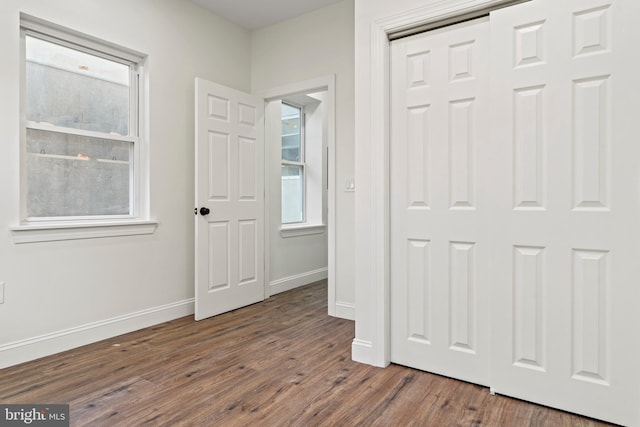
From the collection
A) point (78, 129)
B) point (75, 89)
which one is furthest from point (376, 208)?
point (75, 89)

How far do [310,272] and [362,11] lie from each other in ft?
10.4

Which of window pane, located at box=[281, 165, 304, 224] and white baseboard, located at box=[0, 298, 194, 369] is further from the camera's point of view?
window pane, located at box=[281, 165, 304, 224]

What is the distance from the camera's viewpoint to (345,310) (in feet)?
11.2

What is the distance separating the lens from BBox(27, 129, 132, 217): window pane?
2539 millimetres

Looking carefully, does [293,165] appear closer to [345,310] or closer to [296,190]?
[296,190]

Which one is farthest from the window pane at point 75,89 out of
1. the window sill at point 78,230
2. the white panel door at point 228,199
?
the window sill at point 78,230

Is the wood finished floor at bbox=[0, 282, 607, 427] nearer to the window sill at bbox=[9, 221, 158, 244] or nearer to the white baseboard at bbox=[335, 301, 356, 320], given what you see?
the white baseboard at bbox=[335, 301, 356, 320]

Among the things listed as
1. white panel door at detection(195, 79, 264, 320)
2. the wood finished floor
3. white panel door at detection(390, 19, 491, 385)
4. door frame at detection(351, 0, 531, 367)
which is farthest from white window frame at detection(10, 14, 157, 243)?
white panel door at detection(390, 19, 491, 385)

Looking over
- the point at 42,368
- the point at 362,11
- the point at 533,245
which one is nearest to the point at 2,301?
the point at 42,368

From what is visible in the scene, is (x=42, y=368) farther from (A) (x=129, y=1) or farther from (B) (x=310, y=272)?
(B) (x=310, y=272)

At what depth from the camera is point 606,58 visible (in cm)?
173

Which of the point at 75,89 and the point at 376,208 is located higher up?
the point at 75,89

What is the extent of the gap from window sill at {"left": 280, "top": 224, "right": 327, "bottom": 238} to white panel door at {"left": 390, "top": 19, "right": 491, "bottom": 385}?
2.27 m

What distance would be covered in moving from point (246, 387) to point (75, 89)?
2369 millimetres
